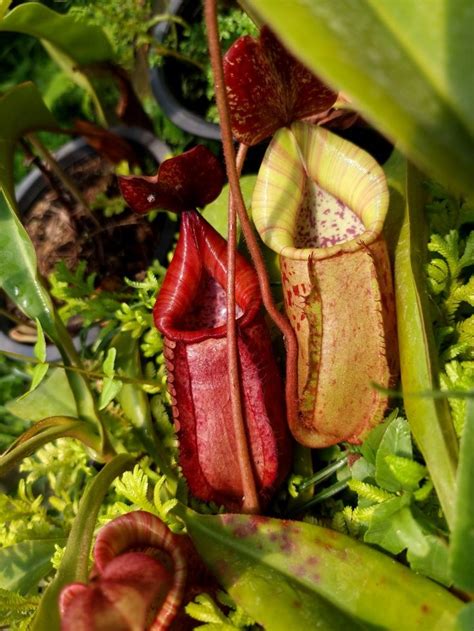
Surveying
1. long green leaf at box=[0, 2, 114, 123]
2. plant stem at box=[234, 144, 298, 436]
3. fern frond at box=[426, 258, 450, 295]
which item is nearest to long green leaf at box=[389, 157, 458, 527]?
fern frond at box=[426, 258, 450, 295]

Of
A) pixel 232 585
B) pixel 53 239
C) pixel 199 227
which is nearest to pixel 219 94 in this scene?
pixel 199 227

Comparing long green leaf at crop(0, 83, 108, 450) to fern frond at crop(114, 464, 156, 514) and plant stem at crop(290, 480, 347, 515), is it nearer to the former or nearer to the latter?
fern frond at crop(114, 464, 156, 514)

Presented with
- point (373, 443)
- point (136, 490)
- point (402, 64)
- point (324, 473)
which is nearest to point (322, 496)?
point (324, 473)

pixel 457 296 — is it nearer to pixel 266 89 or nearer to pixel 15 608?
pixel 266 89

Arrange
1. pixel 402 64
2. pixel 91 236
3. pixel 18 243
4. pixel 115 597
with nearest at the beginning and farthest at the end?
1. pixel 402 64
2. pixel 115 597
3. pixel 18 243
4. pixel 91 236

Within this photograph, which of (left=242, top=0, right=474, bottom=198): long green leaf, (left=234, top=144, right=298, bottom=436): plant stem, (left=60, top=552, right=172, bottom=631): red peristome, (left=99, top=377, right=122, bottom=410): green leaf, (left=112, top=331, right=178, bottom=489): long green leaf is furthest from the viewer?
(left=112, top=331, right=178, bottom=489): long green leaf

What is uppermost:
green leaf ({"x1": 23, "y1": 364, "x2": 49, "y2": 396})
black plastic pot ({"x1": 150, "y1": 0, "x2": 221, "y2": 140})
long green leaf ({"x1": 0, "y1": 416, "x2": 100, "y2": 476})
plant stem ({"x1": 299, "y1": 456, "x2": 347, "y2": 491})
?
black plastic pot ({"x1": 150, "y1": 0, "x2": 221, "y2": 140})

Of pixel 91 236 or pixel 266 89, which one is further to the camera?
pixel 91 236
